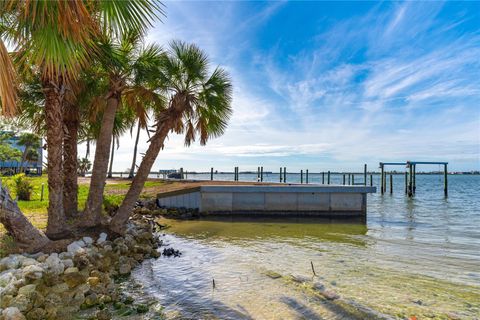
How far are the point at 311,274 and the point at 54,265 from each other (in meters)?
4.97

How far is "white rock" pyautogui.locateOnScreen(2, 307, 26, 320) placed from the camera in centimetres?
401

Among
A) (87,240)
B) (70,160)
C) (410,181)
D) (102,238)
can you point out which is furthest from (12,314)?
(410,181)

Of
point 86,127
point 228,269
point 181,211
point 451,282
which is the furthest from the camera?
point 181,211

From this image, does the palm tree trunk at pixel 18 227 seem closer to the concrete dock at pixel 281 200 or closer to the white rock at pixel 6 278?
the white rock at pixel 6 278

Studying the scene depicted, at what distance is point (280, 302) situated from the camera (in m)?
5.16

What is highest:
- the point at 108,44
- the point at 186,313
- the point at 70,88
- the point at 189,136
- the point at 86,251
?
the point at 108,44

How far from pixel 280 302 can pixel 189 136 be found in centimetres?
581

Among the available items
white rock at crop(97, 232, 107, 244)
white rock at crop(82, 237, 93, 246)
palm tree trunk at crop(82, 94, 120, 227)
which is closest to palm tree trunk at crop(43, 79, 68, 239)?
white rock at crop(82, 237, 93, 246)

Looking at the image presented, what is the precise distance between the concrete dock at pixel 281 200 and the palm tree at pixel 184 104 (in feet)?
21.5

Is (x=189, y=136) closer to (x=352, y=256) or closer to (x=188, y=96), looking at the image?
(x=188, y=96)

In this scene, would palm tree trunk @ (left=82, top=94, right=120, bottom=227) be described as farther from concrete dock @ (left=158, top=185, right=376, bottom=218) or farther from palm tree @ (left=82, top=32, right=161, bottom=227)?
concrete dock @ (left=158, top=185, right=376, bottom=218)

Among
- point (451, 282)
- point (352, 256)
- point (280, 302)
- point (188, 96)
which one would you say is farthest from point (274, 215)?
point (280, 302)

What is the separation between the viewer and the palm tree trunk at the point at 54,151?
22.9 ft

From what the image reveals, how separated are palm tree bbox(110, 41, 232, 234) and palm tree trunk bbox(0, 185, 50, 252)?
86.9 inches
